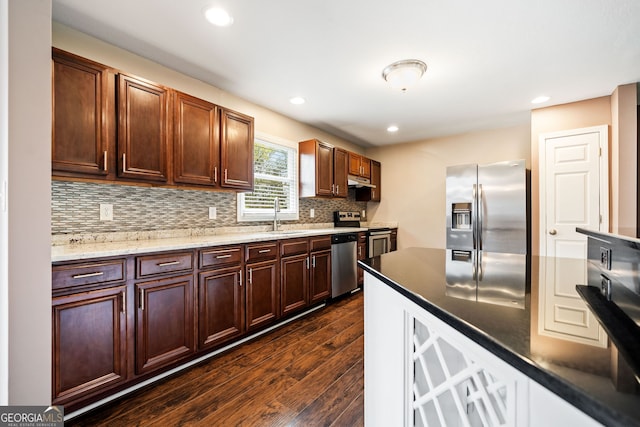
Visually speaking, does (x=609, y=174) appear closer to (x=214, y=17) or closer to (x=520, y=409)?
(x=520, y=409)

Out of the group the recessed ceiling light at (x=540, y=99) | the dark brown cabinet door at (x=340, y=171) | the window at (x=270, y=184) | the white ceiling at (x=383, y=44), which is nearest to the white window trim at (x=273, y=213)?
the window at (x=270, y=184)

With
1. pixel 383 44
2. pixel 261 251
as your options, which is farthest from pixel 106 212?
pixel 383 44

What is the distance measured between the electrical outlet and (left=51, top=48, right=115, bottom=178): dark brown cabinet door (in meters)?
0.34

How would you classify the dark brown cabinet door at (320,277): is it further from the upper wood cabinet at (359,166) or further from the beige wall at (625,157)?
the beige wall at (625,157)

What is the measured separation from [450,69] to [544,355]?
2682 mm

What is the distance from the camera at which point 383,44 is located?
6.98 ft

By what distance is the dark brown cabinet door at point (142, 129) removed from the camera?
6.34ft

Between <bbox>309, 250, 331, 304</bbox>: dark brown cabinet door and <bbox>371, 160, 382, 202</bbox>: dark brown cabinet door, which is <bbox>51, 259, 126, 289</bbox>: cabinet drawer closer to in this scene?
<bbox>309, 250, 331, 304</bbox>: dark brown cabinet door

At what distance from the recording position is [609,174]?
297 cm

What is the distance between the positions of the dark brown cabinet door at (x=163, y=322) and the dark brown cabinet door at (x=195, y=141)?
0.87 m

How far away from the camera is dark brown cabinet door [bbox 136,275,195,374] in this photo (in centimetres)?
178

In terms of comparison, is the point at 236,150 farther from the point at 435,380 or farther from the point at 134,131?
the point at 435,380

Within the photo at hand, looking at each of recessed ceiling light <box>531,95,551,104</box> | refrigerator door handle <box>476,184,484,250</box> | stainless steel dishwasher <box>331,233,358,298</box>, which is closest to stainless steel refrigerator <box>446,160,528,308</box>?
refrigerator door handle <box>476,184,484,250</box>

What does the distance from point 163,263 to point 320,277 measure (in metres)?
1.84
